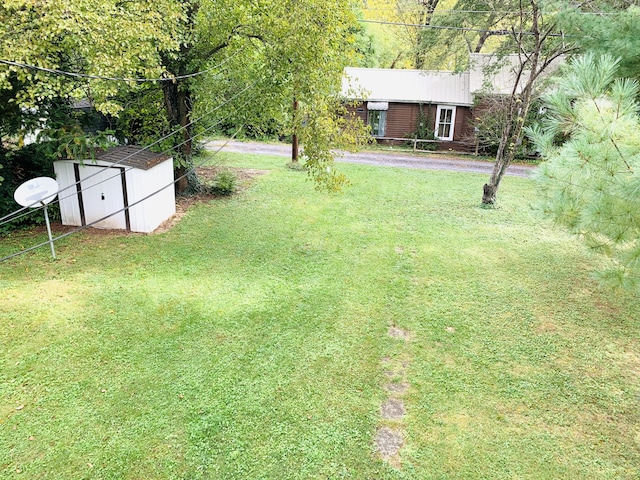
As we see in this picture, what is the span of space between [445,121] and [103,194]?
15.9 meters

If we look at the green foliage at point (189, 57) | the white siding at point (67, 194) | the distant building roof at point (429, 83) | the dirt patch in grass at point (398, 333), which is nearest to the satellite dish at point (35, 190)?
the white siding at point (67, 194)

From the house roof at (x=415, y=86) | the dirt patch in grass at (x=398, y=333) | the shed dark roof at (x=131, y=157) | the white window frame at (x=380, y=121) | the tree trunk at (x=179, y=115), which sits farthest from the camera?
the white window frame at (x=380, y=121)

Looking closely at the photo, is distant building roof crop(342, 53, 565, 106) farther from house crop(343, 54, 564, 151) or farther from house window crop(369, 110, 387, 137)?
house window crop(369, 110, 387, 137)

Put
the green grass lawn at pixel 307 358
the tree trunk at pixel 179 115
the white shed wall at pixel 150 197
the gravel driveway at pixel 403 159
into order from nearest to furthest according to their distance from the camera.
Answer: the green grass lawn at pixel 307 358, the white shed wall at pixel 150 197, the tree trunk at pixel 179 115, the gravel driveway at pixel 403 159

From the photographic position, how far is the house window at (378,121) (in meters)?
20.8

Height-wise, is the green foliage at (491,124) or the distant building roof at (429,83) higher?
the distant building roof at (429,83)

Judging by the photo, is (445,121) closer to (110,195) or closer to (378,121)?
(378,121)

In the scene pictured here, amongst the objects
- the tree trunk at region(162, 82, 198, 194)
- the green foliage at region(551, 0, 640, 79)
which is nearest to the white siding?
the tree trunk at region(162, 82, 198, 194)

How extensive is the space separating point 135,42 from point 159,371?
5.52 metres

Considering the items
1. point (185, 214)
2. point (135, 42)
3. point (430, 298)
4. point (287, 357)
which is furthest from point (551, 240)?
point (135, 42)

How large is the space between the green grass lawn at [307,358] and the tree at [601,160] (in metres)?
1.73

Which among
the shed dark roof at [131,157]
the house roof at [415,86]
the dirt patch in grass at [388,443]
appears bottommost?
the dirt patch in grass at [388,443]

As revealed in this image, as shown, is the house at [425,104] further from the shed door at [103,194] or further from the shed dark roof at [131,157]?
the shed door at [103,194]

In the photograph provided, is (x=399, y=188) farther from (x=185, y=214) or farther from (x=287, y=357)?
(x=287, y=357)
